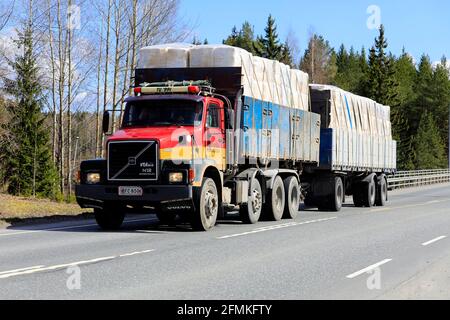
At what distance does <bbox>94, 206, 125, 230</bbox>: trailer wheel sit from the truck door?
2.41 m

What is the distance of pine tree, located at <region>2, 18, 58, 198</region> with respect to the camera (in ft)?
131

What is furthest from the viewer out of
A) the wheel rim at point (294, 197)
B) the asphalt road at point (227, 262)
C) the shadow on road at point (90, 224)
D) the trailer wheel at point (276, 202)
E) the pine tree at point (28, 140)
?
the pine tree at point (28, 140)

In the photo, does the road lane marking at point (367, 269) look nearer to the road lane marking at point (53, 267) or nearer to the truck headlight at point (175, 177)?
the road lane marking at point (53, 267)

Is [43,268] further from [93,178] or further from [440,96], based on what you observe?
[440,96]

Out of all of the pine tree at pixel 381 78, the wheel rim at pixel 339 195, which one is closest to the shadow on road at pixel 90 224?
the wheel rim at pixel 339 195

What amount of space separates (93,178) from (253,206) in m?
4.37

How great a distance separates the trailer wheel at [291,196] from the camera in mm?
18953

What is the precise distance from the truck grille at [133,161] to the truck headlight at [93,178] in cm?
34

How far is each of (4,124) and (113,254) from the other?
25686 millimetres

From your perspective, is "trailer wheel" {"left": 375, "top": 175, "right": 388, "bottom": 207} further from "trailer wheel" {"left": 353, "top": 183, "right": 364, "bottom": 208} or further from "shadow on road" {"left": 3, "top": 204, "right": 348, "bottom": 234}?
"shadow on road" {"left": 3, "top": 204, "right": 348, "bottom": 234}
